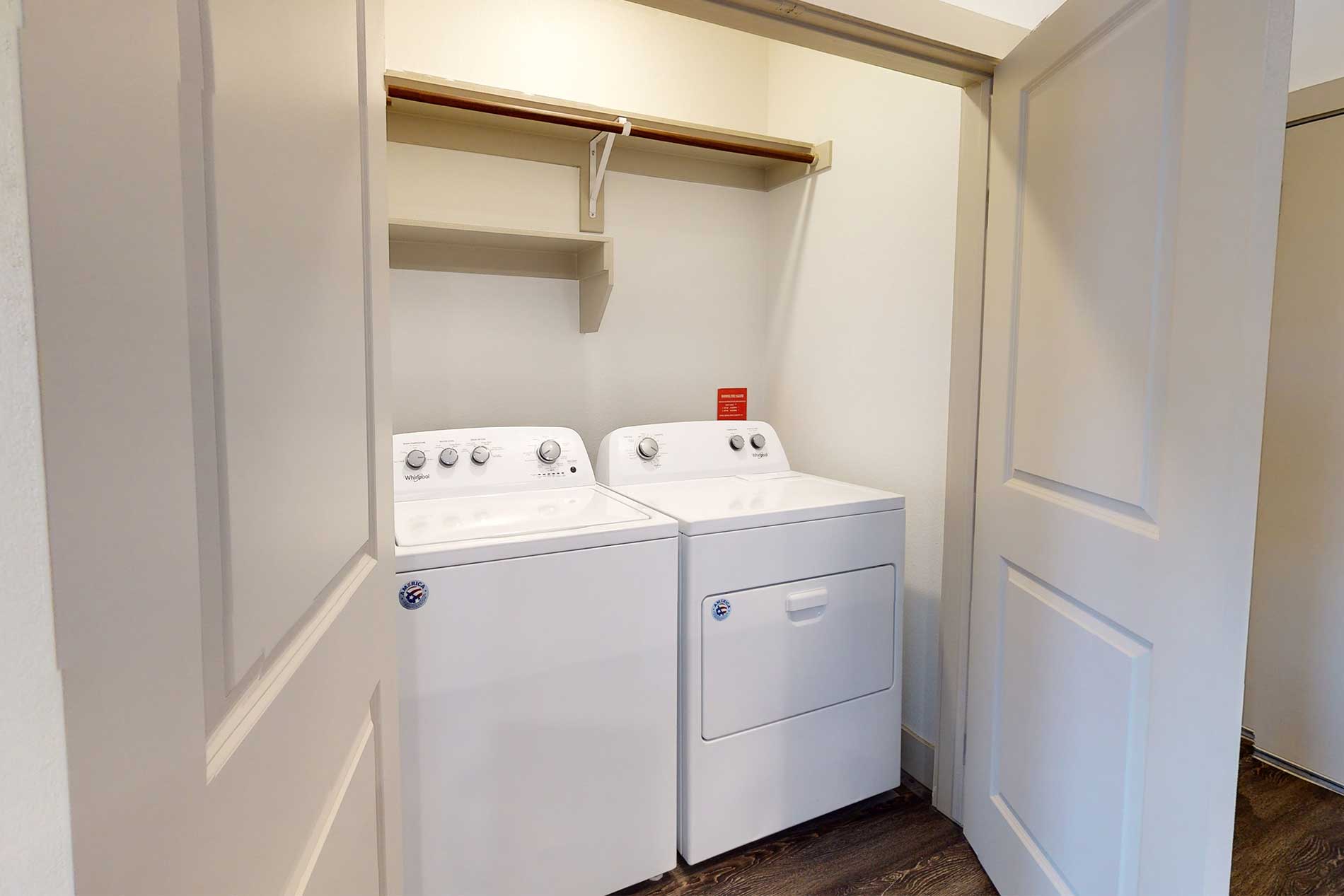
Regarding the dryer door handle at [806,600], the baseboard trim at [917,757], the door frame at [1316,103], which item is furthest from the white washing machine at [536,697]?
the door frame at [1316,103]

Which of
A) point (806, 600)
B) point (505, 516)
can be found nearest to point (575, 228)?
point (505, 516)

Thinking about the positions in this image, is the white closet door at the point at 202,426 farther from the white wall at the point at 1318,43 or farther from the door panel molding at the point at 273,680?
the white wall at the point at 1318,43

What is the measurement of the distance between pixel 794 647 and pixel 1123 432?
88 centimetres

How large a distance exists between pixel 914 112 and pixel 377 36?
5.26 ft

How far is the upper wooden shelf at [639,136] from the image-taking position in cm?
186

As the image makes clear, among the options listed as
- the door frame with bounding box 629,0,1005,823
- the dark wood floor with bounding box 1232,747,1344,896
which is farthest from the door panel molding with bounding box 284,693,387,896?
the dark wood floor with bounding box 1232,747,1344,896

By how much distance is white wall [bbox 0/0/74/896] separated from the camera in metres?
0.21

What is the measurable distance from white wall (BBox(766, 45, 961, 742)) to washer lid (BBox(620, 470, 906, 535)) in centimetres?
20

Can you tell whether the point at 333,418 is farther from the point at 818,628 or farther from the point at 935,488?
the point at 935,488

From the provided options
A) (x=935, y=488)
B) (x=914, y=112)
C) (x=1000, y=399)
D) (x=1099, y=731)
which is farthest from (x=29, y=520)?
(x=914, y=112)

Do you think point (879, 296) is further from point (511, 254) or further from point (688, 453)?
point (511, 254)

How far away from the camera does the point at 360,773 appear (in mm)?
683

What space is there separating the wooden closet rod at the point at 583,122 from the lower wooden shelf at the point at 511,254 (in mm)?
309

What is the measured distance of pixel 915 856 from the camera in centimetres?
170
